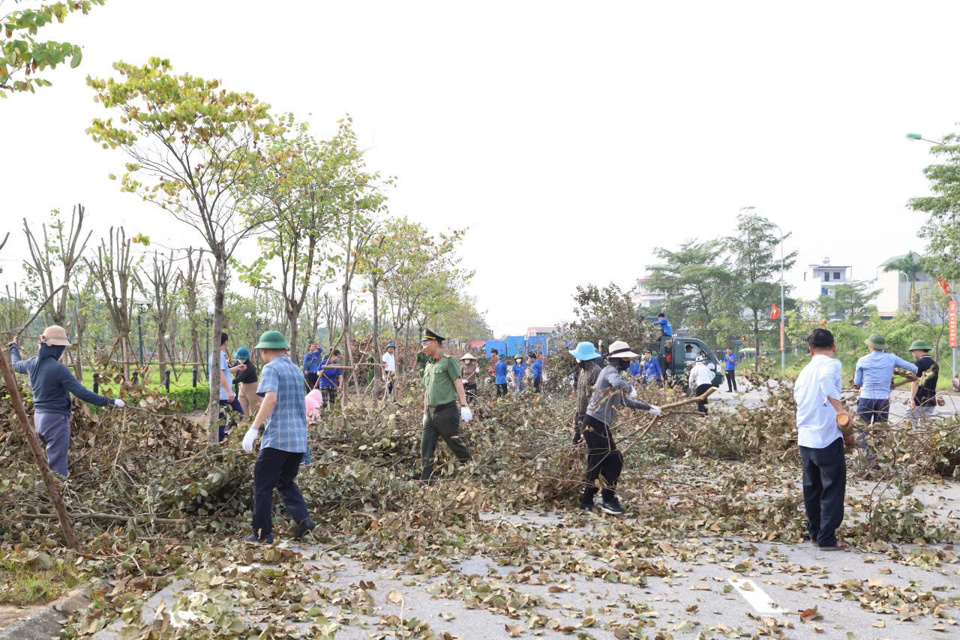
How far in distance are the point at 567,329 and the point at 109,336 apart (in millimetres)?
24116

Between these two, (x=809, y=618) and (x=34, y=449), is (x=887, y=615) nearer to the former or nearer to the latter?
(x=809, y=618)

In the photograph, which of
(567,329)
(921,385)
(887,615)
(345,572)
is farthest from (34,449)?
(567,329)

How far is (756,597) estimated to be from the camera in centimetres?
468

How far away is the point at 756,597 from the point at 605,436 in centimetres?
263

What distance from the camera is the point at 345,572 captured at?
5.27 metres

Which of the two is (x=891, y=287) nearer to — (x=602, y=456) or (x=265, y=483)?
(x=602, y=456)

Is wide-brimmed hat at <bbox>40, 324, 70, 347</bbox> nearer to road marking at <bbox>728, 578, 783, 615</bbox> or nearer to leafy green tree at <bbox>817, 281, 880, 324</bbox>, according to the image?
road marking at <bbox>728, 578, 783, 615</bbox>

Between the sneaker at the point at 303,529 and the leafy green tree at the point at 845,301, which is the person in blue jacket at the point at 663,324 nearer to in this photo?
the sneaker at the point at 303,529

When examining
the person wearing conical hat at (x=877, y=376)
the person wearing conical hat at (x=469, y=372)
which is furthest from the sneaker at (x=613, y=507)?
the person wearing conical hat at (x=469, y=372)

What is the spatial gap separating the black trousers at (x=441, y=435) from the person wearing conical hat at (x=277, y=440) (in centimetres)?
224

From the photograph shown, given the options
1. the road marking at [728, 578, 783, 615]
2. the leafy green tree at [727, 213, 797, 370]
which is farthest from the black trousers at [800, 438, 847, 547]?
the leafy green tree at [727, 213, 797, 370]

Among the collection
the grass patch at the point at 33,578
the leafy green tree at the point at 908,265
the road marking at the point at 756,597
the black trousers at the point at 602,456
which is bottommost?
the road marking at the point at 756,597

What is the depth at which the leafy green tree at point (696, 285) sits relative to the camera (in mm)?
59688

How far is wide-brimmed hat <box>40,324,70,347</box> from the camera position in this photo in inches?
266
